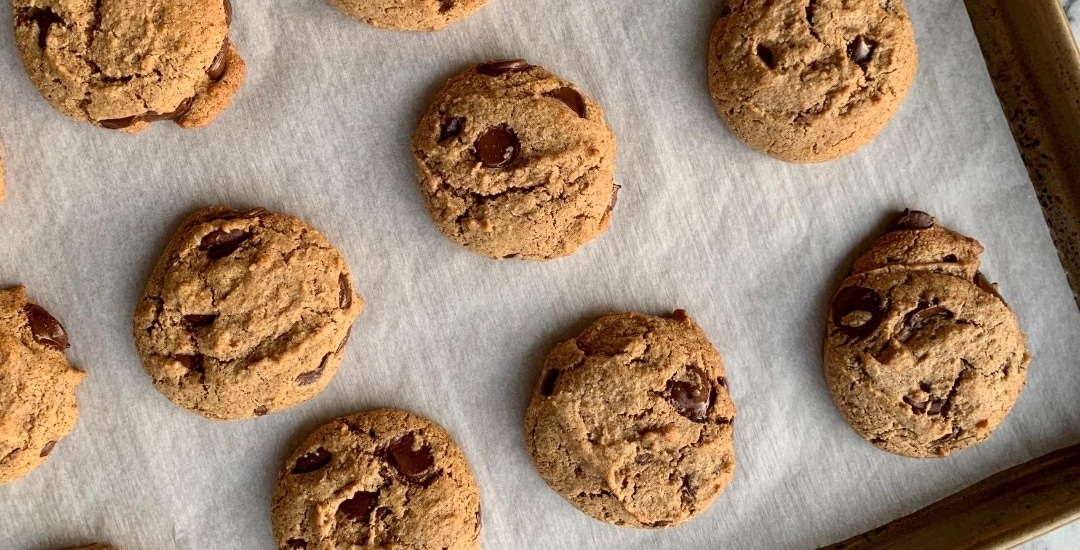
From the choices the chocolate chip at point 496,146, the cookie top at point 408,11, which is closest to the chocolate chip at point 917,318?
the chocolate chip at point 496,146

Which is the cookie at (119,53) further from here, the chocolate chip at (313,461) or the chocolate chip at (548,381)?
the chocolate chip at (548,381)

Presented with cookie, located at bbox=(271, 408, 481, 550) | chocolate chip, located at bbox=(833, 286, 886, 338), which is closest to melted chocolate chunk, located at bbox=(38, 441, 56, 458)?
cookie, located at bbox=(271, 408, 481, 550)

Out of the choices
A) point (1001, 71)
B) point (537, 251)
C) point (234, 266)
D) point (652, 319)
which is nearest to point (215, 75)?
point (234, 266)

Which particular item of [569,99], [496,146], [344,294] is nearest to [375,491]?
[344,294]

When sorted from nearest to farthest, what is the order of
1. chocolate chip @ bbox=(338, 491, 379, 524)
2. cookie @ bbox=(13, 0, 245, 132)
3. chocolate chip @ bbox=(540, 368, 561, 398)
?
1. cookie @ bbox=(13, 0, 245, 132)
2. chocolate chip @ bbox=(338, 491, 379, 524)
3. chocolate chip @ bbox=(540, 368, 561, 398)

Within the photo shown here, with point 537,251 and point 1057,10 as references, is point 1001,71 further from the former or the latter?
point 537,251

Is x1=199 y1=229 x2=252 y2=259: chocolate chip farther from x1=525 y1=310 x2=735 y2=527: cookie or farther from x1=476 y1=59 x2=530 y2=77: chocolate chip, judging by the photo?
x1=525 y1=310 x2=735 y2=527: cookie
